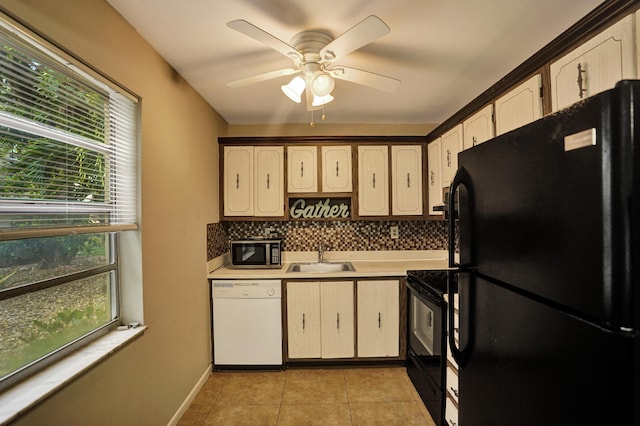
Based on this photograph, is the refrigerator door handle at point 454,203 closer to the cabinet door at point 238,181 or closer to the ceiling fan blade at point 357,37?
the ceiling fan blade at point 357,37

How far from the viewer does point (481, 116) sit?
82.7 inches

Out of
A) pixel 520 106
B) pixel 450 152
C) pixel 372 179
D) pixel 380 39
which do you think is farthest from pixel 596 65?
pixel 372 179

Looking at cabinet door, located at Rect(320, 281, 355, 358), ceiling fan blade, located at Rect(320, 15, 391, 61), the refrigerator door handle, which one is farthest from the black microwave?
the refrigerator door handle

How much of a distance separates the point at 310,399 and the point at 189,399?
3.00 ft

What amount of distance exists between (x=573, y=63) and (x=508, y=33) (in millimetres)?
417

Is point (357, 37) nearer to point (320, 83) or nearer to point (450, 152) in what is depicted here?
point (320, 83)

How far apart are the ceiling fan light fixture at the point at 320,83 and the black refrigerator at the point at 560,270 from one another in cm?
98

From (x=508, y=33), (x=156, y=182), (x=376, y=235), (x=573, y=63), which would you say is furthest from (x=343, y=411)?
(x=508, y=33)

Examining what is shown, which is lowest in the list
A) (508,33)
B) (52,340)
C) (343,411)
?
(343,411)

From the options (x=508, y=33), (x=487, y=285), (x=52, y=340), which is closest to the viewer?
(x=487, y=285)

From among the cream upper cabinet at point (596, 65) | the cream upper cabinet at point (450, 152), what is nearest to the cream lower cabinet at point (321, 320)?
the cream upper cabinet at point (450, 152)

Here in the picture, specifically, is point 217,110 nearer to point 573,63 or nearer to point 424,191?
point 424,191

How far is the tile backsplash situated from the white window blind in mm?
1747

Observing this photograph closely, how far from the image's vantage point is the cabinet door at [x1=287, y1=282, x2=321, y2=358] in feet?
9.08
